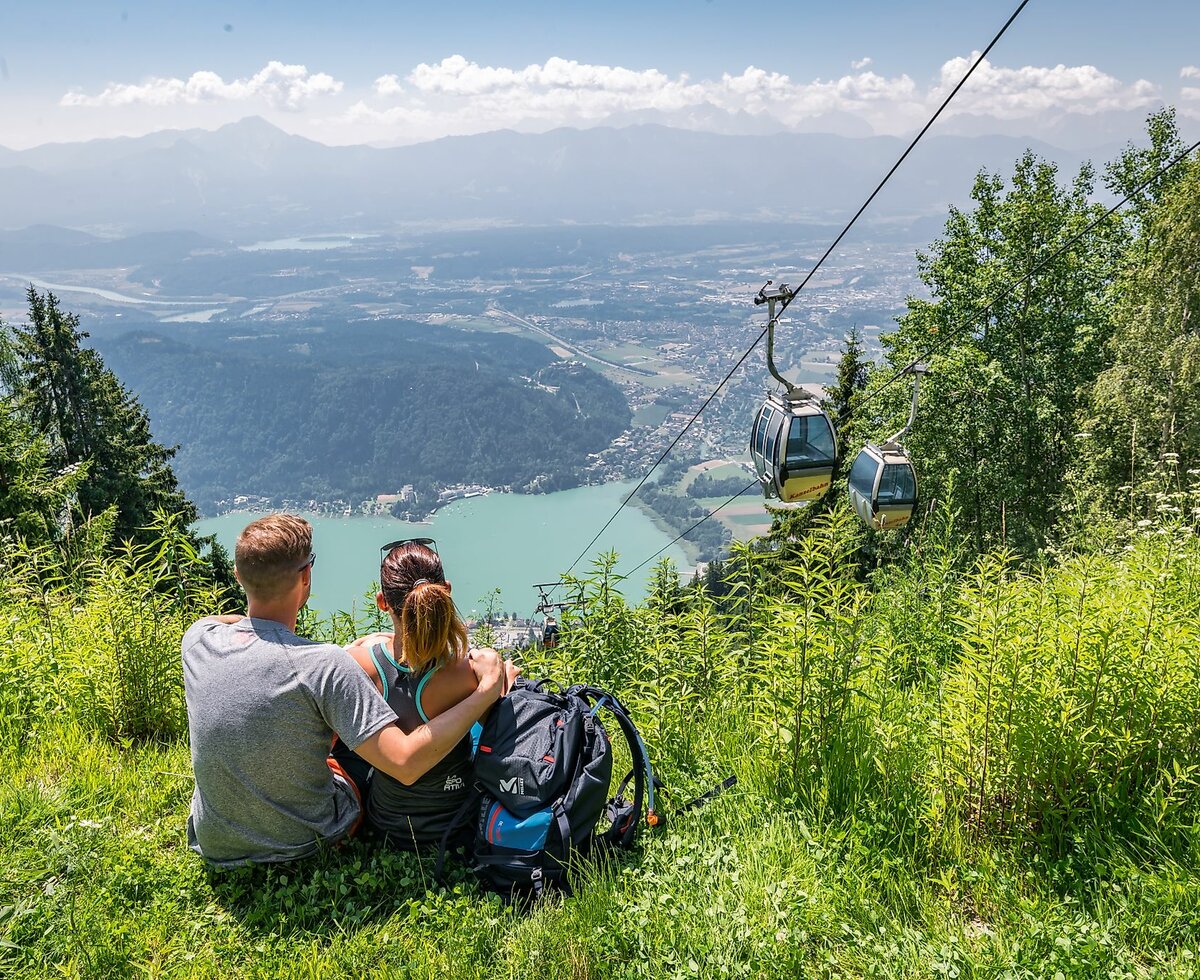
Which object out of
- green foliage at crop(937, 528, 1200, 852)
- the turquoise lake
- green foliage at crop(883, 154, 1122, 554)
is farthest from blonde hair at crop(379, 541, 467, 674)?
the turquoise lake

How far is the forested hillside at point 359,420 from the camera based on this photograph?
145 m

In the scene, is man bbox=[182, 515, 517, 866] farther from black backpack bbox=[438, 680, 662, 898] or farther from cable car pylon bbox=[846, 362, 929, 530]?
cable car pylon bbox=[846, 362, 929, 530]

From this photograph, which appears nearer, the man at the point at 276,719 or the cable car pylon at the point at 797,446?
the man at the point at 276,719

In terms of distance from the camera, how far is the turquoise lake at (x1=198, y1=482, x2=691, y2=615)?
333ft

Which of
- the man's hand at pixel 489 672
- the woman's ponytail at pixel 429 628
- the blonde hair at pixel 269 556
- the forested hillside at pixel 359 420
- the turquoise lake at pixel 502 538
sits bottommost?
the turquoise lake at pixel 502 538

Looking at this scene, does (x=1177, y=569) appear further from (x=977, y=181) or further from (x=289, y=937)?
(x=977, y=181)

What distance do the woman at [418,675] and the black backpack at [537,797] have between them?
116mm

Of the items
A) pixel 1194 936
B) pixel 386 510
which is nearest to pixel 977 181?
pixel 1194 936

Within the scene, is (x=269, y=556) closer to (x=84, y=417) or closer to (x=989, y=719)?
(x=989, y=719)

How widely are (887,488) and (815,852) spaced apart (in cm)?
976

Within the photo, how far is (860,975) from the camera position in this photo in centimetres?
236

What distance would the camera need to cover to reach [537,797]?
2.79 meters

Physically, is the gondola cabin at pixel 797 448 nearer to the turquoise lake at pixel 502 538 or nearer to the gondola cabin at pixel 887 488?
the gondola cabin at pixel 887 488

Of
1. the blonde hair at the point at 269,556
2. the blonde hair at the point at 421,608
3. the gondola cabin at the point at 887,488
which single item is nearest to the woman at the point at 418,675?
the blonde hair at the point at 421,608
